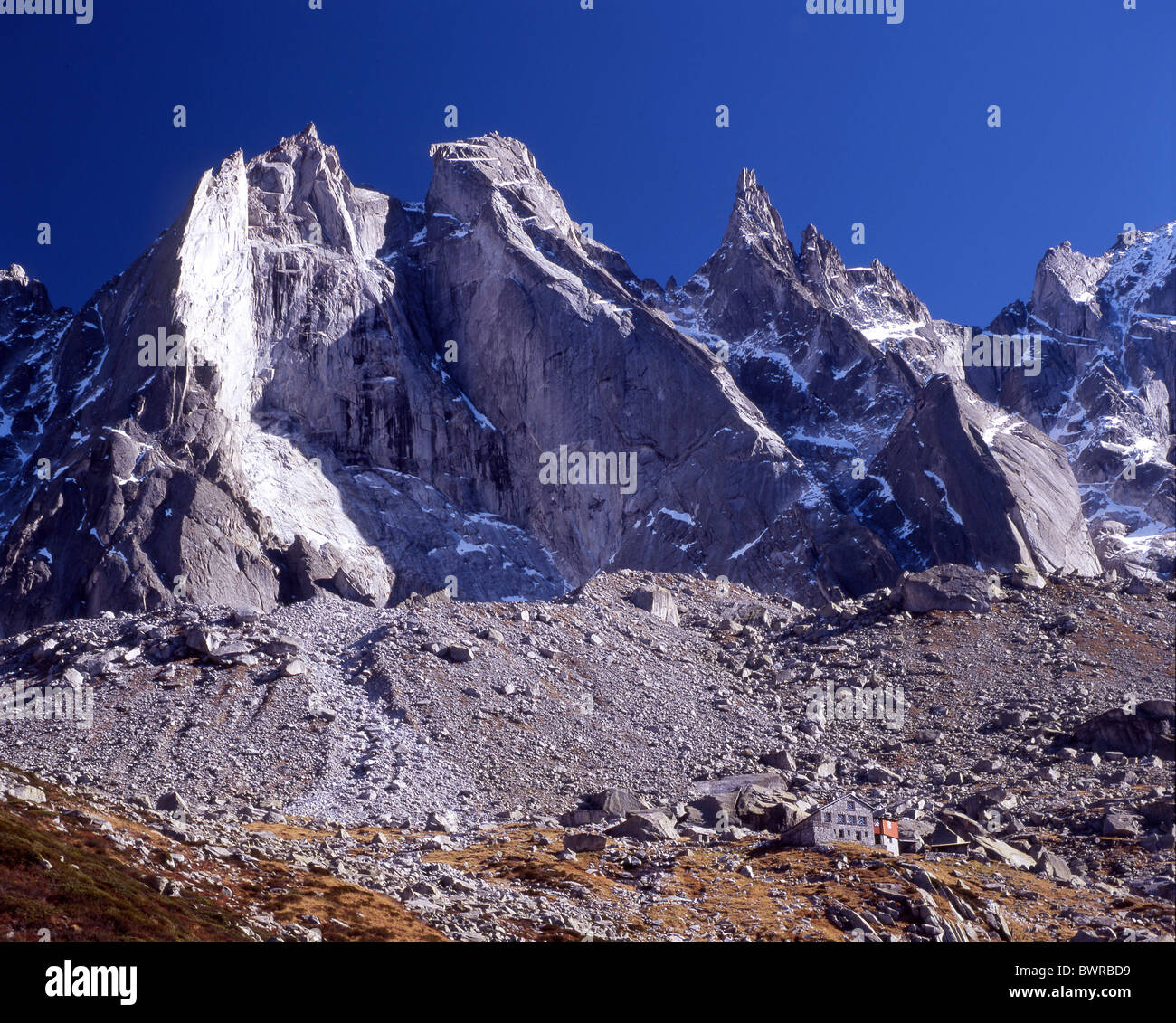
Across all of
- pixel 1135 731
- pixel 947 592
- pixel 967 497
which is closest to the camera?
pixel 1135 731

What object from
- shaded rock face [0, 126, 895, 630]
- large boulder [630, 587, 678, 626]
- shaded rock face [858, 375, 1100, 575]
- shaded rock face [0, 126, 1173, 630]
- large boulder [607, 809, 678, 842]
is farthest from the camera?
shaded rock face [858, 375, 1100, 575]

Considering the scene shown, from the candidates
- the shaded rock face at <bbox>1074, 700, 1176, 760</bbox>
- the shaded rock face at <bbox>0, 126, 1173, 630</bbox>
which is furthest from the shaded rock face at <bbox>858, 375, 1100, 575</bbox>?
the shaded rock face at <bbox>1074, 700, 1176, 760</bbox>

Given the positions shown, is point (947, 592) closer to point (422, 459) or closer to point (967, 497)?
point (967, 497)

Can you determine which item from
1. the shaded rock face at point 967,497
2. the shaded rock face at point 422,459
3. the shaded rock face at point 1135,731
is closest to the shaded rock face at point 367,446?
the shaded rock face at point 422,459

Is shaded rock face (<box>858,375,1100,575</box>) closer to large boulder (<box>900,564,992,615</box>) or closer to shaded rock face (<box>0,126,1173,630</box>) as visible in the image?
shaded rock face (<box>0,126,1173,630</box>)

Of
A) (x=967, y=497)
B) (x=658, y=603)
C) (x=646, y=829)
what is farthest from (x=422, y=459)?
(x=646, y=829)

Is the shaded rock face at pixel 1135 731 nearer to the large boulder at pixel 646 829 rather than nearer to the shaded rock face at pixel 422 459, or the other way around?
the large boulder at pixel 646 829

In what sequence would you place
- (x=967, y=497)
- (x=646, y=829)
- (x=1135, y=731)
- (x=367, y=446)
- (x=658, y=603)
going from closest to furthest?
1. (x=646, y=829)
2. (x=1135, y=731)
3. (x=658, y=603)
4. (x=967, y=497)
5. (x=367, y=446)

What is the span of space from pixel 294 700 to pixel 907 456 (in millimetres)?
124455

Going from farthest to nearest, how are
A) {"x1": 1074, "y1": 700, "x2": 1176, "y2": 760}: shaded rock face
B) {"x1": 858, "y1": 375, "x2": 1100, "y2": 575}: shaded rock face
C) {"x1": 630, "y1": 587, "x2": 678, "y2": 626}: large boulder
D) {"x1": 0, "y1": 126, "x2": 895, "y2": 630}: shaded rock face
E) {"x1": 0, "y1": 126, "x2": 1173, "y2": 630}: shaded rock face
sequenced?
1. {"x1": 858, "y1": 375, "x2": 1100, "y2": 575}: shaded rock face
2. {"x1": 0, "y1": 126, "x2": 1173, "y2": 630}: shaded rock face
3. {"x1": 0, "y1": 126, "x2": 895, "y2": 630}: shaded rock face
4. {"x1": 630, "y1": 587, "x2": 678, "y2": 626}: large boulder
5. {"x1": 1074, "y1": 700, "x2": 1176, "y2": 760}: shaded rock face

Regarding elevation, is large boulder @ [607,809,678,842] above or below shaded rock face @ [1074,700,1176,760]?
below

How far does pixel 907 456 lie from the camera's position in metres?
174

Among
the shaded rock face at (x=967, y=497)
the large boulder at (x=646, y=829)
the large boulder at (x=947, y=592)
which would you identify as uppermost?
the shaded rock face at (x=967, y=497)
